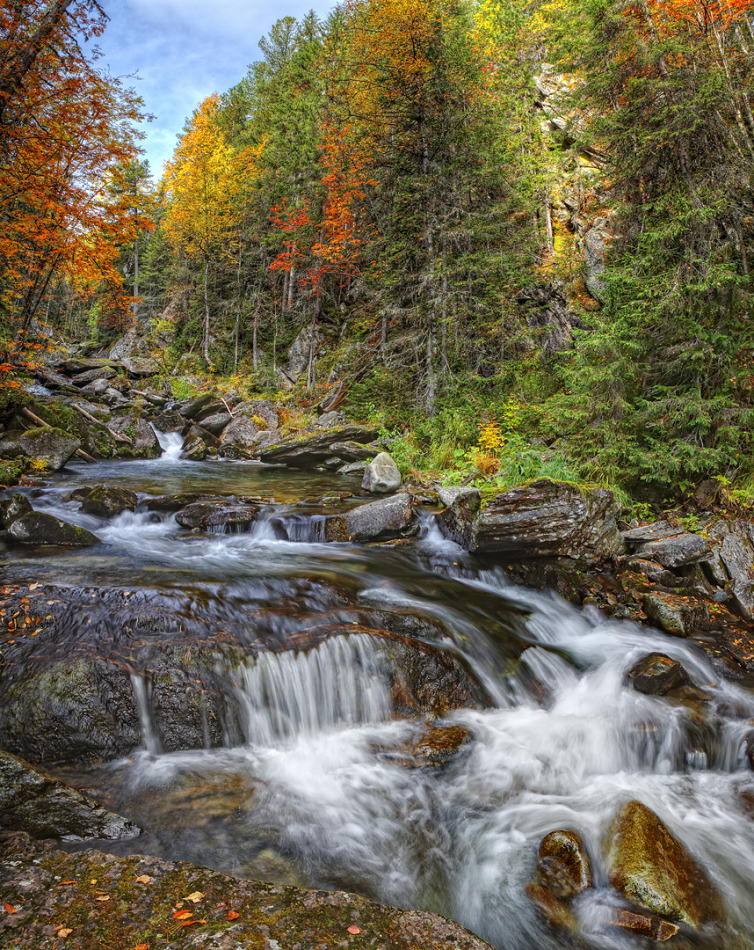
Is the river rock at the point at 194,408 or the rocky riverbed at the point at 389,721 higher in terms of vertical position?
the river rock at the point at 194,408

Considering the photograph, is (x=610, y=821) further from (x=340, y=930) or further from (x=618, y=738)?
(x=340, y=930)

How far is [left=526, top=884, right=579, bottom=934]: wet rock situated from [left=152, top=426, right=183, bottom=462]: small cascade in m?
15.4

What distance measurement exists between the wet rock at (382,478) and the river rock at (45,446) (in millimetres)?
7621

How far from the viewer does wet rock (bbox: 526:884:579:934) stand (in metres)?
2.93

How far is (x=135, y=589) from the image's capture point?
5.27m

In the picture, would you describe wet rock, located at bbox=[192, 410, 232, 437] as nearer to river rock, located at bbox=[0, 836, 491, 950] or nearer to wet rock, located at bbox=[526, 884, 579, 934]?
river rock, located at bbox=[0, 836, 491, 950]

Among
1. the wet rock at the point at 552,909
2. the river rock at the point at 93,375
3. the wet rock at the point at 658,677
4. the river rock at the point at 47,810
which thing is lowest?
the wet rock at the point at 552,909

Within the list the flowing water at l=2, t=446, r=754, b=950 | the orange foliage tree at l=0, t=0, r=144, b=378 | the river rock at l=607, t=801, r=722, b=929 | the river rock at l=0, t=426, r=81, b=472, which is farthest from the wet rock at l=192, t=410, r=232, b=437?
the river rock at l=607, t=801, r=722, b=929

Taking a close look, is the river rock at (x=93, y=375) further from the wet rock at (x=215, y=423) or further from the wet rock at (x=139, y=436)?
the wet rock at (x=215, y=423)

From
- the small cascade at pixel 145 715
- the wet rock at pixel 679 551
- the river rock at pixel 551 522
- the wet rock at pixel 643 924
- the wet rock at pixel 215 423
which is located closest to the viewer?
the wet rock at pixel 643 924

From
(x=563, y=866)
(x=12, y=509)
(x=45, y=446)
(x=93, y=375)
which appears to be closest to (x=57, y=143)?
(x=12, y=509)

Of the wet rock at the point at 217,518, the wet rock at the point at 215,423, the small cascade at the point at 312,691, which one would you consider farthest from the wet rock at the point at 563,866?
the wet rock at the point at 215,423

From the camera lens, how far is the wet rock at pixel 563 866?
3129 millimetres

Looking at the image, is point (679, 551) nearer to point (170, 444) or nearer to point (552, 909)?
point (552, 909)
